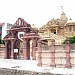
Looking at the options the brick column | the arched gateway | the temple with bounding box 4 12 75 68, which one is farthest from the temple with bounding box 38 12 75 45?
the brick column

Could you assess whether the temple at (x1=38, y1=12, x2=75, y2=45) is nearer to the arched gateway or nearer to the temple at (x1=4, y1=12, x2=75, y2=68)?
the temple at (x1=4, y1=12, x2=75, y2=68)

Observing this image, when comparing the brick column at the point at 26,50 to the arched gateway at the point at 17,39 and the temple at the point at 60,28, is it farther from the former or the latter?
the temple at the point at 60,28

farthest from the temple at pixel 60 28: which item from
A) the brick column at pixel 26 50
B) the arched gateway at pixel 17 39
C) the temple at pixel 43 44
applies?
the brick column at pixel 26 50

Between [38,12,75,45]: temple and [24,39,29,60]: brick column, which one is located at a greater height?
[38,12,75,45]: temple

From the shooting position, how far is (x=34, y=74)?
73.6ft

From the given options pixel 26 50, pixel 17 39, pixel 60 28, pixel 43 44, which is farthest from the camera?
pixel 60 28

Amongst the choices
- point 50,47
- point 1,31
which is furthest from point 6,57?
point 1,31

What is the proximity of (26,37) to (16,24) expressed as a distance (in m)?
3.92

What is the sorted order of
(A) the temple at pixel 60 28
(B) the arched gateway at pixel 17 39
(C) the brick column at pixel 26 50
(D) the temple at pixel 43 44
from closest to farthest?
(D) the temple at pixel 43 44, (B) the arched gateway at pixel 17 39, (C) the brick column at pixel 26 50, (A) the temple at pixel 60 28

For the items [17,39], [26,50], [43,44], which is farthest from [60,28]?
[43,44]

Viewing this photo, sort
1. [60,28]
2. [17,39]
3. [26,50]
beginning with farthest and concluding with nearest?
[60,28] < [17,39] < [26,50]

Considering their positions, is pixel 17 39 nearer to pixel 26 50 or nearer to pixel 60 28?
pixel 26 50

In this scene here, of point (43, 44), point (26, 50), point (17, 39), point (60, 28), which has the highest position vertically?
point (60, 28)

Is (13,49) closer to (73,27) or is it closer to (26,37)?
(26,37)
